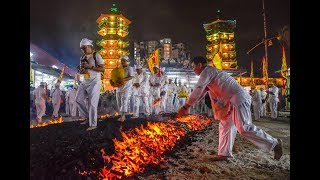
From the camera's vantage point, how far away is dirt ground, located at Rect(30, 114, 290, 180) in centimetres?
486

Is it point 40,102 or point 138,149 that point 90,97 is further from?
point 40,102

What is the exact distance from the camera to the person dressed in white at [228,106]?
538 cm

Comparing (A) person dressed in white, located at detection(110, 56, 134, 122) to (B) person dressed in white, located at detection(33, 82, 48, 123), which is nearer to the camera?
(A) person dressed in white, located at detection(110, 56, 134, 122)

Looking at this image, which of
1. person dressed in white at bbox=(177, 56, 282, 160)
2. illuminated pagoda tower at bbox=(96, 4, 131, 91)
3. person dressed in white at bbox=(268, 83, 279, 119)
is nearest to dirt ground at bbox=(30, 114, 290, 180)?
person dressed in white at bbox=(177, 56, 282, 160)

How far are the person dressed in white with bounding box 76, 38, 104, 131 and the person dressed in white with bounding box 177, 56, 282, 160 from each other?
2.80m

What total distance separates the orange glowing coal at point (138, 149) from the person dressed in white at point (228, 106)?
127cm

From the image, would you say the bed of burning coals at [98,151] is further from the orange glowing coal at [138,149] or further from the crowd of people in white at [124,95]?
the crowd of people in white at [124,95]

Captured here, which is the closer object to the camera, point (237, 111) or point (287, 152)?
point (237, 111)

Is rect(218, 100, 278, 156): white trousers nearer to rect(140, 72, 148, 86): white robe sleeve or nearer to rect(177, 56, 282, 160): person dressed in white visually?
rect(177, 56, 282, 160): person dressed in white

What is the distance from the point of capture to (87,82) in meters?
7.35
